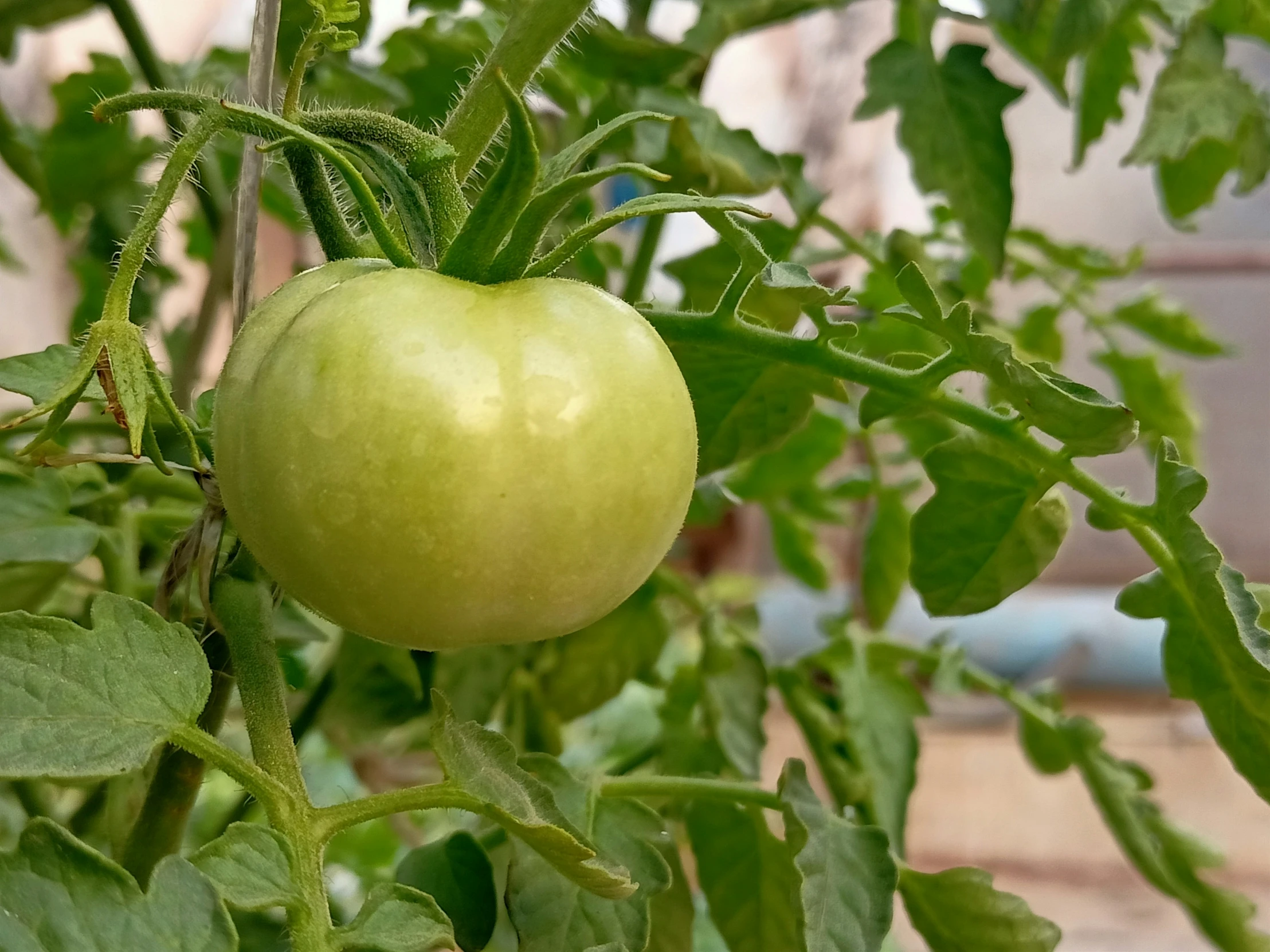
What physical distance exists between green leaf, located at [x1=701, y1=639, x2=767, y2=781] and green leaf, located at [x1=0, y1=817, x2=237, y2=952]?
33 centimetres

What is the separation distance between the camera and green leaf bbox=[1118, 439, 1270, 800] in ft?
1.07

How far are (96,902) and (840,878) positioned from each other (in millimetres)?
236

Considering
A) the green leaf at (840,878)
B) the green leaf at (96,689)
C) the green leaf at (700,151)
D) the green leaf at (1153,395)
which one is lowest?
the green leaf at (840,878)

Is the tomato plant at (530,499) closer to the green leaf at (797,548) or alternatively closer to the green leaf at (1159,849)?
the green leaf at (1159,849)

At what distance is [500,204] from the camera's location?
0.27 meters

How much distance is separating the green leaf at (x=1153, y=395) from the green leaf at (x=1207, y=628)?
1.25ft

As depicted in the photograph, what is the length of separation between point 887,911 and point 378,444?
0.24 m

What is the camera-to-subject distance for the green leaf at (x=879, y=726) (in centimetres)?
57

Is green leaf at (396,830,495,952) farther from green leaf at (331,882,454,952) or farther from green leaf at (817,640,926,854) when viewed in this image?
green leaf at (817,640,926,854)

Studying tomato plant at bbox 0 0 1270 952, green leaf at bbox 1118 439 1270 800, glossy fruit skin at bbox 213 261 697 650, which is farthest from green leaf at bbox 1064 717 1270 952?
glossy fruit skin at bbox 213 261 697 650

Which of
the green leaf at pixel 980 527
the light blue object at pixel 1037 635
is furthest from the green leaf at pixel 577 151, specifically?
the light blue object at pixel 1037 635

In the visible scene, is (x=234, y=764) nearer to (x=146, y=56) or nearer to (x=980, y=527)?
(x=980, y=527)

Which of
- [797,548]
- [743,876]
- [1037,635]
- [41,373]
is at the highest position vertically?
[41,373]

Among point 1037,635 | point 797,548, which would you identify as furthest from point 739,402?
point 1037,635
